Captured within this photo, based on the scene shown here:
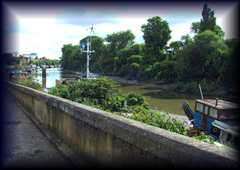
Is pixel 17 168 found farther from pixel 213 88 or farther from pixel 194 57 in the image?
pixel 194 57

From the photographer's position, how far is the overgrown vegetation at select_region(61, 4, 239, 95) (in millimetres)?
58281

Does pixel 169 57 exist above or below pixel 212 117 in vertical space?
above

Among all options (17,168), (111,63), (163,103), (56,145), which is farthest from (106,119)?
(111,63)

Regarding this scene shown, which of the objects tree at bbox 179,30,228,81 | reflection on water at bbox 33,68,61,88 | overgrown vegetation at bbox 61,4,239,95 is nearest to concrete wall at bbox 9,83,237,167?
overgrown vegetation at bbox 61,4,239,95

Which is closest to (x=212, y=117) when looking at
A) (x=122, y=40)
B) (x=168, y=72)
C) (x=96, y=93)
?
(x=96, y=93)

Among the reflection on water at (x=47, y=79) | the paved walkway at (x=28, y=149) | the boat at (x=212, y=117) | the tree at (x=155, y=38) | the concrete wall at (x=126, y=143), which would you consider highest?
the tree at (x=155, y=38)

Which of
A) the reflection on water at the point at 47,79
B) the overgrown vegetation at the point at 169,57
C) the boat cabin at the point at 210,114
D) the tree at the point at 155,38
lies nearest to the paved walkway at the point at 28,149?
the boat cabin at the point at 210,114

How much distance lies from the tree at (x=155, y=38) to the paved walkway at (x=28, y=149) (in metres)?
73.8

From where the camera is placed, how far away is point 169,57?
80875 mm

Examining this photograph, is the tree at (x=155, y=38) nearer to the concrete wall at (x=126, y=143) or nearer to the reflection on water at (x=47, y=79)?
the reflection on water at (x=47, y=79)

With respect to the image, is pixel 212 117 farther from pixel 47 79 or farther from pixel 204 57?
pixel 47 79

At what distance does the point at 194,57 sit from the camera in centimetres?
6166

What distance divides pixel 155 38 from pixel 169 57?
20.4 feet

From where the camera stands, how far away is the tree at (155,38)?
8350 centimetres
